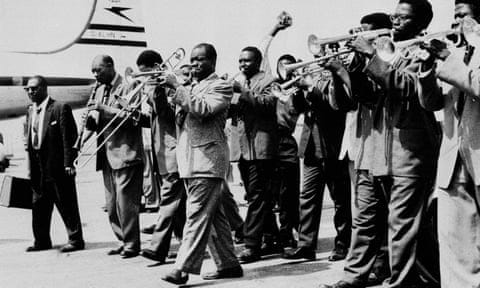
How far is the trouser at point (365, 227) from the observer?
504 centimetres

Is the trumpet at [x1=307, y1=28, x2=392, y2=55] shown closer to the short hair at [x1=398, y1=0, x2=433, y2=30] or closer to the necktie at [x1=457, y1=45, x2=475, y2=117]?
the short hair at [x1=398, y1=0, x2=433, y2=30]

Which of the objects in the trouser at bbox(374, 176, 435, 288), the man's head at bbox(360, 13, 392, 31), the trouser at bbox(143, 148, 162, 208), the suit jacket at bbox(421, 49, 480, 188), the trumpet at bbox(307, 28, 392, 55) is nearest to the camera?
the suit jacket at bbox(421, 49, 480, 188)

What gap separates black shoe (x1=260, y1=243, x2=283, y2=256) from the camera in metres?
6.77

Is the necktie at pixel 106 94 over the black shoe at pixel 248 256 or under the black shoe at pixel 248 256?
over

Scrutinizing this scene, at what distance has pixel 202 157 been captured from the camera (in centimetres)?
545

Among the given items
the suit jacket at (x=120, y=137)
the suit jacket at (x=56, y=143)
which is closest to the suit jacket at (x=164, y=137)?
the suit jacket at (x=120, y=137)

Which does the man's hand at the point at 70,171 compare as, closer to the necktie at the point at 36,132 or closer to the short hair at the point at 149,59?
the necktie at the point at 36,132

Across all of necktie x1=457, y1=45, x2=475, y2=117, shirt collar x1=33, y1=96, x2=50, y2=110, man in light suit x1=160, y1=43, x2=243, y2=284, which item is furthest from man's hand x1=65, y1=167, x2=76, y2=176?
necktie x1=457, y1=45, x2=475, y2=117

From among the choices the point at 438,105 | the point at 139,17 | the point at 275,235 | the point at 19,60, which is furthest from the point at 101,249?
the point at 139,17

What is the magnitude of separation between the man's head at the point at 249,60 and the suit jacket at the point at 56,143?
6.70ft

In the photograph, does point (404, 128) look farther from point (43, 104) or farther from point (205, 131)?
point (43, 104)

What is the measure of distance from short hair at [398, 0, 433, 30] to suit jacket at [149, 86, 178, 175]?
2.71 metres

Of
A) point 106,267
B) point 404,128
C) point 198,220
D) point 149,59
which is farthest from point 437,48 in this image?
point 106,267

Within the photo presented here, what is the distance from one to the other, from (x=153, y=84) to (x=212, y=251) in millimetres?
1548
